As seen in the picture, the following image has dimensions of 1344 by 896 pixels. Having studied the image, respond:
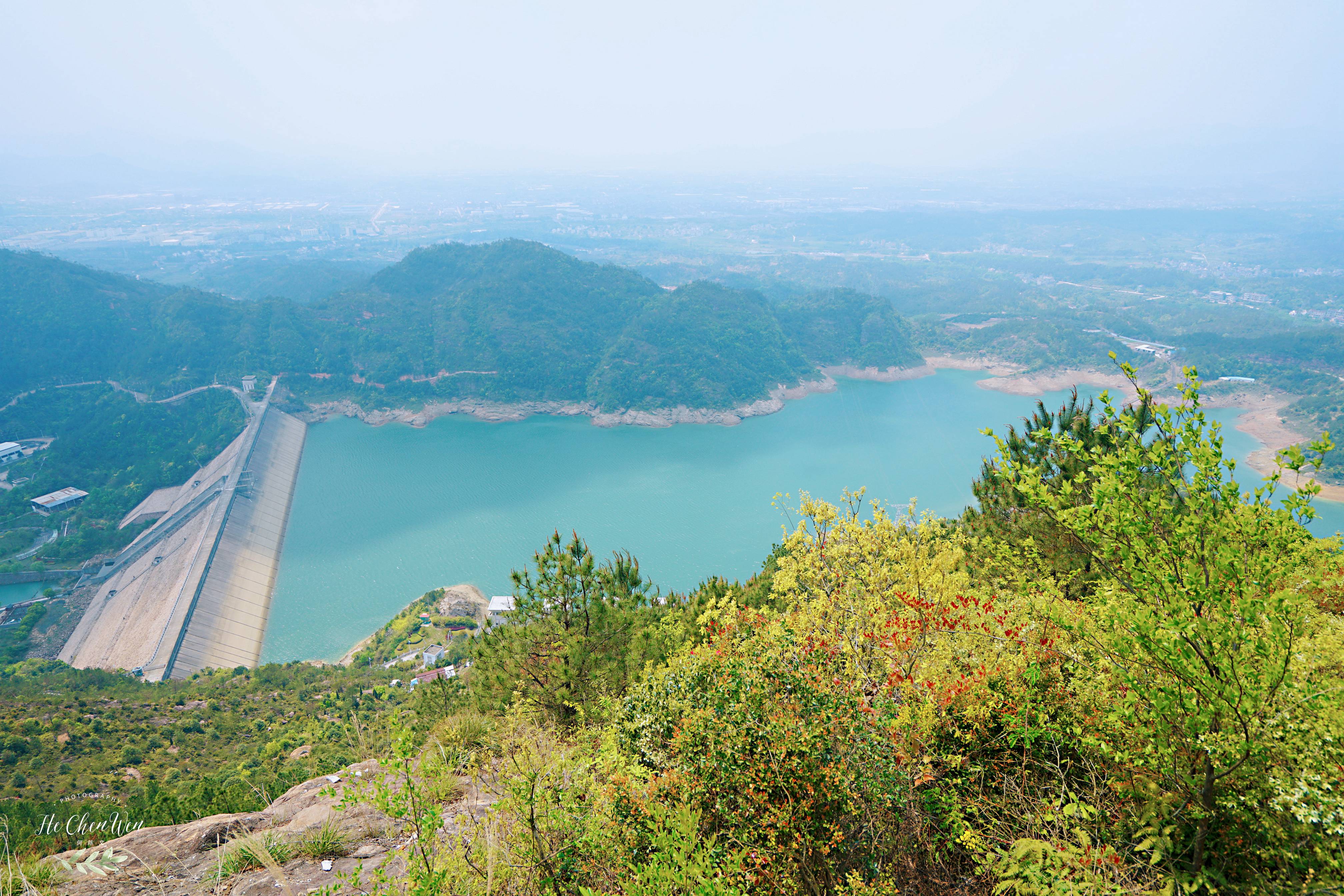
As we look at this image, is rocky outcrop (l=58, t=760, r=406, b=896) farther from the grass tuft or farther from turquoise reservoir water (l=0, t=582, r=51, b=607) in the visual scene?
turquoise reservoir water (l=0, t=582, r=51, b=607)

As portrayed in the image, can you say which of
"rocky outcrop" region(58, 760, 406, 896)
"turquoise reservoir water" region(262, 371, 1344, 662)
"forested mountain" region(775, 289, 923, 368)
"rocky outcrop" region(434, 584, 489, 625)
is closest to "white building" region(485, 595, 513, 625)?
"rocky outcrop" region(434, 584, 489, 625)

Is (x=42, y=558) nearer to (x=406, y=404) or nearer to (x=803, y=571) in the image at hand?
(x=406, y=404)

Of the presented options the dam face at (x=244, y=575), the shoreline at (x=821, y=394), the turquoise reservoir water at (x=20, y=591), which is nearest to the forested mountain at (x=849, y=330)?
the shoreline at (x=821, y=394)

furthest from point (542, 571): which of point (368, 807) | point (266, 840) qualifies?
point (266, 840)

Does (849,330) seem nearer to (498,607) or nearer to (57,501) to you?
(498,607)

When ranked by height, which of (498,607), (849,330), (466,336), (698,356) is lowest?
(498,607)

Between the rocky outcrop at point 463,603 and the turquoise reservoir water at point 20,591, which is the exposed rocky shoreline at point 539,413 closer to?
the turquoise reservoir water at point 20,591

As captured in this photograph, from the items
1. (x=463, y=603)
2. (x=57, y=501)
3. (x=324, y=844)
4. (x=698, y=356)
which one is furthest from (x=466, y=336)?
(x=324, y=844)
